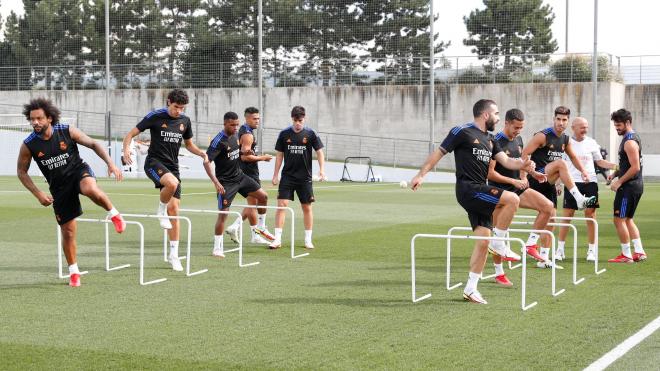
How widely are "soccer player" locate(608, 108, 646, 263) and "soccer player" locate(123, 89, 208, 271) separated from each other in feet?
19.3

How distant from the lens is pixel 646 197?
2653 centimetres

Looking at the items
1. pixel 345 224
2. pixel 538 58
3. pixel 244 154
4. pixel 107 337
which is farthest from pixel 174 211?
pixel 538 58

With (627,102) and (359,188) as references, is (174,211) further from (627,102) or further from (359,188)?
(627,102)

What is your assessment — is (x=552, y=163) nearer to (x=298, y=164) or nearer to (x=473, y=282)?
(x=473, y=282)

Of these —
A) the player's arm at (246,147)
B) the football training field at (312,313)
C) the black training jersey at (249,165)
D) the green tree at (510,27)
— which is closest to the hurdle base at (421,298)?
the football training field at (312,313)

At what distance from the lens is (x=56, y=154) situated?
9.56 metres

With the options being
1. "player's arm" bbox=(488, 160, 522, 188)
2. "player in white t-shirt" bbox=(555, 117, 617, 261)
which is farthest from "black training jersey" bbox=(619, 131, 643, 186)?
"player's arm" bbox=(488, 160, 522, 188)

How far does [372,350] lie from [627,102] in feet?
124

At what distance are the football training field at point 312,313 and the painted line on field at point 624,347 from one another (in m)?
0.07

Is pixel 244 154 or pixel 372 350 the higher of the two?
pixel 244 154

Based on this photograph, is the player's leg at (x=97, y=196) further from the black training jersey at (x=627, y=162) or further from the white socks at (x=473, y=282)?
the black training jersey at (x=627, y=162)

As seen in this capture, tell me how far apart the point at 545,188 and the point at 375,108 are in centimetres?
3330

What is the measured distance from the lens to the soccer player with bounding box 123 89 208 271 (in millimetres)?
11219

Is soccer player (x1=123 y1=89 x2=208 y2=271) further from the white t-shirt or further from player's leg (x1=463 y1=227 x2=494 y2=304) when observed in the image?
the white t-shirt
